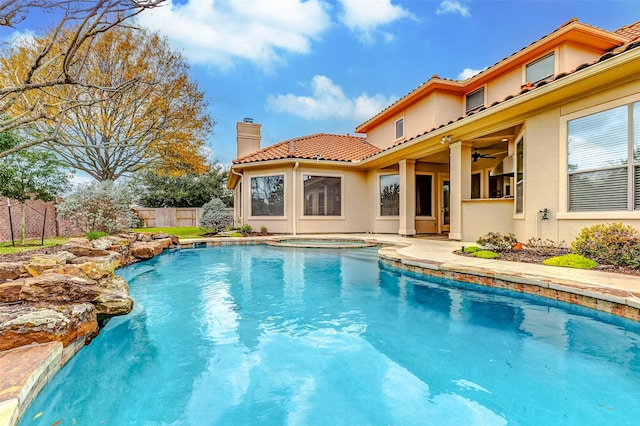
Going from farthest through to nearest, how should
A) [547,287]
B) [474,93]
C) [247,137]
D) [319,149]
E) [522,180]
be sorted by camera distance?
[247,137]
[319,149]
[474,93]
[522,180]
[547,287]

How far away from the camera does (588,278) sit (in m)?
4.42

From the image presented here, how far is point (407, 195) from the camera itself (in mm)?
12484

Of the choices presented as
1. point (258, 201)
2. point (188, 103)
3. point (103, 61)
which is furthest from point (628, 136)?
point (103, 61)

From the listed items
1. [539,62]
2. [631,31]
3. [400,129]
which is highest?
[631,31]

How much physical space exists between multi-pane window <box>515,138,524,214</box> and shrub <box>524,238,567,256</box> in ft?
3.31

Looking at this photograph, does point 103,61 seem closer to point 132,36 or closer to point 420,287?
point 132,36

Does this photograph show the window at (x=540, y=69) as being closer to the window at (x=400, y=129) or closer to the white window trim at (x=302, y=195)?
the window at (x=400, y=129)

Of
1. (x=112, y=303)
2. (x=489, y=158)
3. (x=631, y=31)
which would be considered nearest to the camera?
(x=112, y=303)

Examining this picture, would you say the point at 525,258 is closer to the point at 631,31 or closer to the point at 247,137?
the point at 631,31

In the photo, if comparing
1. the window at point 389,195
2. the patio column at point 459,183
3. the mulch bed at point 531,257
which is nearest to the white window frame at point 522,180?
the patio column at point 459,183

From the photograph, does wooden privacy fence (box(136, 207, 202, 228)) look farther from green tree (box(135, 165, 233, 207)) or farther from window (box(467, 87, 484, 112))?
window (box(467, 87, 484, 112))

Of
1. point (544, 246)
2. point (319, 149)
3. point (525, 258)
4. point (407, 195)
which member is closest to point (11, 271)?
point (525, 258)

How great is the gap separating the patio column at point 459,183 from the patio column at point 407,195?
2.50m

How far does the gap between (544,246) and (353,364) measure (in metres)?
6.09
